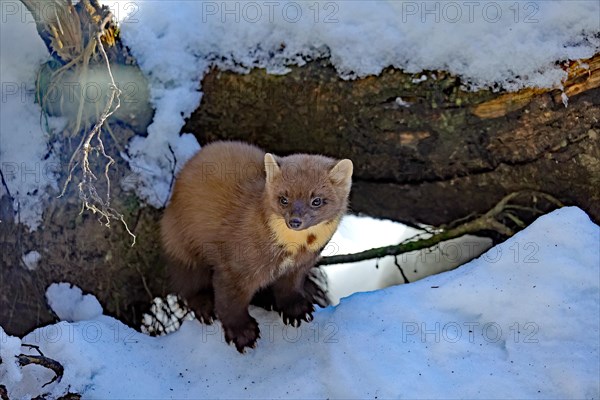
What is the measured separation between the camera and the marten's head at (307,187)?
10.7 ft

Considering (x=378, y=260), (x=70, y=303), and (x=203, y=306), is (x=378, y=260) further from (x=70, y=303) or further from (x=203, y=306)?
(x=70, y=303)

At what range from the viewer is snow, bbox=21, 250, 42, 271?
3.75 m

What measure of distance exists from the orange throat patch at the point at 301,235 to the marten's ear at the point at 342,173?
0.59 feet

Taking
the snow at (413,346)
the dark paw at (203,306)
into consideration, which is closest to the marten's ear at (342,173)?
the snow at (413,346)

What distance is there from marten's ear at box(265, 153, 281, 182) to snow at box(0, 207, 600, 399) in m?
0.75

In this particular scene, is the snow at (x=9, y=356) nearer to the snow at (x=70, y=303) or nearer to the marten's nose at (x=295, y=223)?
the snow at (x=70, y=303)

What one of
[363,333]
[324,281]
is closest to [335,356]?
[363,333]

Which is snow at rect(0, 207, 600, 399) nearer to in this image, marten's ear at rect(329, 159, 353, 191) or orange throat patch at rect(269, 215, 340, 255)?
orange throat patch at rect(269, 215, 340, 255)

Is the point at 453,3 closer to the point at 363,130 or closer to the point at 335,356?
the point at 363,130

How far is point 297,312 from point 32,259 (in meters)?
1.39

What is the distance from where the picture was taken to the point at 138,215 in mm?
3990

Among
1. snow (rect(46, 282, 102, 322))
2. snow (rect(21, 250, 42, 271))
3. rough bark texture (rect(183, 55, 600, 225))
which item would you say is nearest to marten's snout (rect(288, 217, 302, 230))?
rough bark texture (rect(183, 55, 600, 225))

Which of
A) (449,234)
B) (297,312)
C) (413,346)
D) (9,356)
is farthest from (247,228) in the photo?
(449,234)

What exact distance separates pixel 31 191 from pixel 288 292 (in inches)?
55.2
